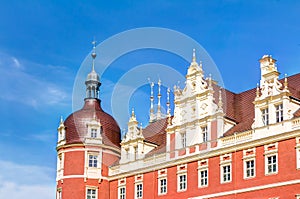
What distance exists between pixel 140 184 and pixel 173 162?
533 centimetres

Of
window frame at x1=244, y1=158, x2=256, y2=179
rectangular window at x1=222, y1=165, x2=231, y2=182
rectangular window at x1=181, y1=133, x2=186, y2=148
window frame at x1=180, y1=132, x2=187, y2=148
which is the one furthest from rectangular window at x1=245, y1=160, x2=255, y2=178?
rectangular window at x1=181, y1=133, x2=186, y2=148

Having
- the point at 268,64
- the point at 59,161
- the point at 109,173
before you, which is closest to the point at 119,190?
the point at 109,173

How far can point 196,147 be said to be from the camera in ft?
204

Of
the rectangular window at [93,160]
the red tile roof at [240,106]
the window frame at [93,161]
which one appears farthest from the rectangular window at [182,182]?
the rectangular window at [93,160]

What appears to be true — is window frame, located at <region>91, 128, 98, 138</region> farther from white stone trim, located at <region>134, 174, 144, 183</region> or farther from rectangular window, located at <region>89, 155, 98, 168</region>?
white stone trim, located at <region>134, 174, 144, 183</region>

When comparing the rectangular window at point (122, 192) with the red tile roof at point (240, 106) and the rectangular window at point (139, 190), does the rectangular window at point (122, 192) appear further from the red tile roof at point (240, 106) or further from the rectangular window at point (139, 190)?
the red tile roof at point (240, 106)

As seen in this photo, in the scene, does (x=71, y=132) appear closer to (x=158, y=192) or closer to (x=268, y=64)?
(x=158, y=192)

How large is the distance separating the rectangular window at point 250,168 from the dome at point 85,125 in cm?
2063

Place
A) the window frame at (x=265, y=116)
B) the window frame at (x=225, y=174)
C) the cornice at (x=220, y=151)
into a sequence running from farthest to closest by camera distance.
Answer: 1. the window frame at (x=225, y=174)
2. the window frame at (x=265, y=116)
3. the cornice at (x=220, y=151)

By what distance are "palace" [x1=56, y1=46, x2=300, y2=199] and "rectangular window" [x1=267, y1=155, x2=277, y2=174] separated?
3.1 inches

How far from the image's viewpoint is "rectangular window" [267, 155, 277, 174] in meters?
54.8

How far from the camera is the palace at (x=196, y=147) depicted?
55188 mm

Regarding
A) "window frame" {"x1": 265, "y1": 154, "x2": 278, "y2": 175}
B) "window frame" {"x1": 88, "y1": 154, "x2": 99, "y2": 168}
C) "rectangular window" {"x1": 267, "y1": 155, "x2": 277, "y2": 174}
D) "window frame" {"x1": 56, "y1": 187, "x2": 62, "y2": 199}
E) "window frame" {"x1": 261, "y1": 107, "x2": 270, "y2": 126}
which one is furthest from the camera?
"window frame" {"x1": 56, "y1": 187, "x2": 62, "y2": 199}

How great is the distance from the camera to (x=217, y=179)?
5919 cm
